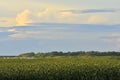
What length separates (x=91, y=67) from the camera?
139 ft

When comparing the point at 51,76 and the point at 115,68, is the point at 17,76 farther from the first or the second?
the point at 115,68

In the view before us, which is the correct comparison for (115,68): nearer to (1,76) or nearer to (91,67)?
(91,67)

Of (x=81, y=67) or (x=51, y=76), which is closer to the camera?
(x=51, y=76)

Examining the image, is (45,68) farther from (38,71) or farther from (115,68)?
(115,68)

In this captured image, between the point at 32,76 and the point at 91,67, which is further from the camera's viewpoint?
the point at 91,67

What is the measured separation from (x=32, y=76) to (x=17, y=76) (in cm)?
A: 107

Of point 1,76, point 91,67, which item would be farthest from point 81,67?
point 1,76

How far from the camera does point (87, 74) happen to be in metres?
39.8

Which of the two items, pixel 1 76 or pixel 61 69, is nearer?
pixel 1 76

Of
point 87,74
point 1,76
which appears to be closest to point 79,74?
point 87,74

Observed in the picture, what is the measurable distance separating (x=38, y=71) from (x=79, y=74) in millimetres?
3176

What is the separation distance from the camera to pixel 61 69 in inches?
1588

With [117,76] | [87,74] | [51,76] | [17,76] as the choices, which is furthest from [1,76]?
[117,76]

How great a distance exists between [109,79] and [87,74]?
5.97ft
